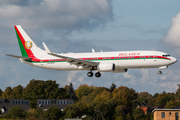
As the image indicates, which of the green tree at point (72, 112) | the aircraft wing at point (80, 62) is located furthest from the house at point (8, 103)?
the aircraft wing at point (80, 62)

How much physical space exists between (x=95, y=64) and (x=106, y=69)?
3.25 meters

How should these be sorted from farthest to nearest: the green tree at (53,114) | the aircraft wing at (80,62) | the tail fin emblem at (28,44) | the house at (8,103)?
1. the house at (8,103)
2. the green tree at (53,114)
3. the tail fin emblem at (28,44)
4. the aircraft wing at (80,62)

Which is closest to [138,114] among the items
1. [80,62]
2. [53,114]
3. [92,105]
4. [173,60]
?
[92,105]

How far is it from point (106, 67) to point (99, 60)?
3.03 meters

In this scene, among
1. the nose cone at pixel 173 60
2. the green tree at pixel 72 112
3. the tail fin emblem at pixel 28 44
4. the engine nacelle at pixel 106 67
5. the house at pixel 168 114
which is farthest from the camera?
the green tree at pixel 72 112

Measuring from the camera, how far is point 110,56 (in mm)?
72250

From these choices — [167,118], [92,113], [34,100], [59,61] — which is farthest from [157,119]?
[34,100]

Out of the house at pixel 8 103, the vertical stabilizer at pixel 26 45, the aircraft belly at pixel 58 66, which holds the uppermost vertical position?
the vertical stabilizer at pixel 26 45

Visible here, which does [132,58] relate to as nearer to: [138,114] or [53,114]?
[53,114]

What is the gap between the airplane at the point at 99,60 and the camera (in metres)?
69.9

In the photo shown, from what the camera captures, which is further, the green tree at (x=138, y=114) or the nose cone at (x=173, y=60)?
the green tree at (x=138, y=114)

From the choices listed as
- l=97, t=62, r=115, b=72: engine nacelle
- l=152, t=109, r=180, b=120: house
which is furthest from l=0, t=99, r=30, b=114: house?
l=97, t=62, r=115, b=72: engine nacelle

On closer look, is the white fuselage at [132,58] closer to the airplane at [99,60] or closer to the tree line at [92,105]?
the airplane at [99,60]

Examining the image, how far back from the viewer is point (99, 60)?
7325 centimetres
